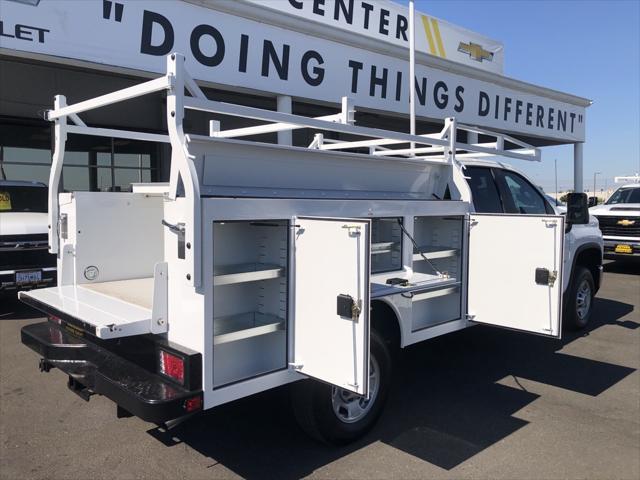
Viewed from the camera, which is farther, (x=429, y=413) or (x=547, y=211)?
(x=547, y=211)

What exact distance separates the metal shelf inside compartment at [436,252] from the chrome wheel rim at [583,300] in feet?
9.09

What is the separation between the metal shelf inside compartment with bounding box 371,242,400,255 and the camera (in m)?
4.25

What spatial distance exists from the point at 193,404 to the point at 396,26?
40.4 ft

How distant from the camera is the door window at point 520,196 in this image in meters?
5.76

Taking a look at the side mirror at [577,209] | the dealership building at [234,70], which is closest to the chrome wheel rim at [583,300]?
the side mirror at [577,209]

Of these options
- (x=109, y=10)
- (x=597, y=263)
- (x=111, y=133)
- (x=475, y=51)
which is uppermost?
(x=475, y=51)

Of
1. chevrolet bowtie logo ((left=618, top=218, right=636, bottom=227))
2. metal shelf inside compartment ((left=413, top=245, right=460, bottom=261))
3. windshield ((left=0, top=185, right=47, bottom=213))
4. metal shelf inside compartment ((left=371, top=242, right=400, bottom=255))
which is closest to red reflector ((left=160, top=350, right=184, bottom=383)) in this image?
metal shelf inside compartment ((left=371, top=242, right=400, bottom=255))

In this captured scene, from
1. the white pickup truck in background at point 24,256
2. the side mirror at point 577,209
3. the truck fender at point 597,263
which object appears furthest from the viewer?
the white pickup truck in background at point 24,256

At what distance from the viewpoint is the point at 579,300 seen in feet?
22.3

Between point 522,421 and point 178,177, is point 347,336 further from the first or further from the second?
point 522,421

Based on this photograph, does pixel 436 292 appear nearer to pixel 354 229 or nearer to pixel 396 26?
pixel 354 229

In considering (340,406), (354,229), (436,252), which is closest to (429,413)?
(340,406)

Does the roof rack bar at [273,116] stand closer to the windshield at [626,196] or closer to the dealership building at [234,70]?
the dealership building at [234,70]

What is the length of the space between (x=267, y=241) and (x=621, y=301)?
7.71 metres
